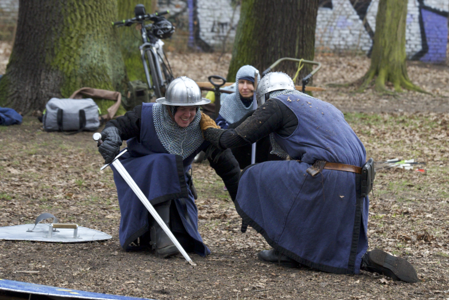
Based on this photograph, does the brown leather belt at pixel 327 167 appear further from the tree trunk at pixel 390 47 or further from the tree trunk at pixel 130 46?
the tree trunk at pixel 390 47

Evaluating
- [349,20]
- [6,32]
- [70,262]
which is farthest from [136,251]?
[349,20]

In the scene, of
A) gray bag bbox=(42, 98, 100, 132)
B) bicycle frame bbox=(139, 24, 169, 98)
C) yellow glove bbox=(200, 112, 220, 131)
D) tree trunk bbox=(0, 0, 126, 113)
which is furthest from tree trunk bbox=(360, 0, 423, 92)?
yellow glove bbox=(200, 112, 220, 131)

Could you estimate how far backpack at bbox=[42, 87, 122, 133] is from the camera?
24.2 ft

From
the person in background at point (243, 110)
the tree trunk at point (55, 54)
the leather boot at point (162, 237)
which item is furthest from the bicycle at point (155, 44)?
the leather boot at point (162, 237)

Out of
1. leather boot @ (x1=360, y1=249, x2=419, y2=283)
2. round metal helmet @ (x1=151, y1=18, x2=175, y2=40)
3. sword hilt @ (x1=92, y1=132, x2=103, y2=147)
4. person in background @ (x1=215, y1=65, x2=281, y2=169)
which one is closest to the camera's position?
leather boot @ (x1=360, y1=249, x2=419, y2=283)

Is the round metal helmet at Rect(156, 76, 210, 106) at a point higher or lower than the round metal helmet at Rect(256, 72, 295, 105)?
lower

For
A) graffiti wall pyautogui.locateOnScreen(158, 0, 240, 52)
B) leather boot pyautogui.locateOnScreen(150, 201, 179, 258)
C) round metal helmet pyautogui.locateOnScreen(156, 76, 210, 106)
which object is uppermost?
graffiti wall pyautogui.locateOnScreen(158, 0, 240, 52)

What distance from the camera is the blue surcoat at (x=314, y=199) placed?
133 inches

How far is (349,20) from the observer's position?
20406 millimetres

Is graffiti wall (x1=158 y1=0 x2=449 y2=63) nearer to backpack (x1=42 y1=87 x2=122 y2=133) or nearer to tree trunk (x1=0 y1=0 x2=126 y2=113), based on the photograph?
tree trunk (x1=0 y1=0 x2=126 y2=113)

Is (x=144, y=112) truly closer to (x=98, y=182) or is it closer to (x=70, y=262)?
(x=70, y=262)

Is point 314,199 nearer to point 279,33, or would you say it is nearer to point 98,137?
point 98,137

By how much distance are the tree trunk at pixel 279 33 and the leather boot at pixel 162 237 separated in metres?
5.12

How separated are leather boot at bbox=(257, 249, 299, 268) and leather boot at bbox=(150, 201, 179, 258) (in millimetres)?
588
